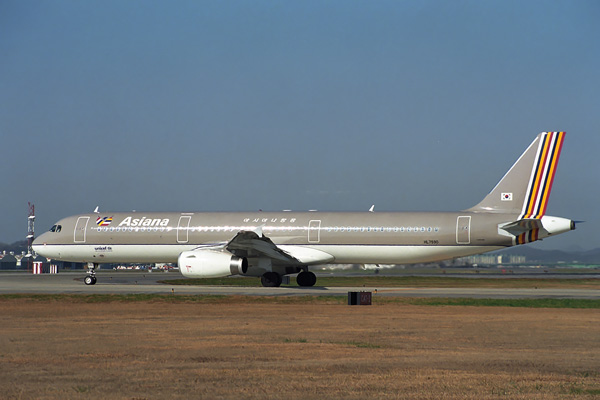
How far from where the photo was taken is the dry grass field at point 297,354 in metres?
12.3

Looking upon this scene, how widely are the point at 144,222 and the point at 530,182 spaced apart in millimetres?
23304

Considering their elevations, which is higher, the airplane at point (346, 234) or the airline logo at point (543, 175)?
the airline logo at point (543, 175)

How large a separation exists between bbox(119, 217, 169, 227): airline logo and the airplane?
0.29ft

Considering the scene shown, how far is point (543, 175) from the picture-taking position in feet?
148

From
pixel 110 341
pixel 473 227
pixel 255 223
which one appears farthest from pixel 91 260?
pixel 110 341

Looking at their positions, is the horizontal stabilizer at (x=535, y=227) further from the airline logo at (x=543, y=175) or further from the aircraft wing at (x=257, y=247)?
the aircraft wing at (x=257, y=247)

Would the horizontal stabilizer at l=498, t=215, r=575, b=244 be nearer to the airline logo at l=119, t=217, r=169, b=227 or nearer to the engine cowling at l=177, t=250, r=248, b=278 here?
the engine cowling at l=177, t=250, r=248, b=278

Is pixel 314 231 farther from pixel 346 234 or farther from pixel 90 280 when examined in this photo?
pixel 90 280

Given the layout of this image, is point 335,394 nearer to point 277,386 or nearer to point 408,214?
point 277,386

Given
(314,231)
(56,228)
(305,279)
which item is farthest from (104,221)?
(314,231)

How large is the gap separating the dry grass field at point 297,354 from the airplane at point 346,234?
15142 millimetres

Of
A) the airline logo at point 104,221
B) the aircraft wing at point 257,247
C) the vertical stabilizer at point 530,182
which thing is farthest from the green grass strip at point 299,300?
the airline logo at point 104,221

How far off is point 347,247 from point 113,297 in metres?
15.4

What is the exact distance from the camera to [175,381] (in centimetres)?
1288
